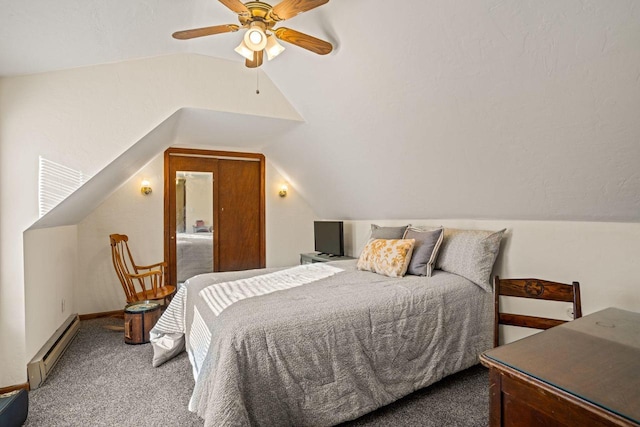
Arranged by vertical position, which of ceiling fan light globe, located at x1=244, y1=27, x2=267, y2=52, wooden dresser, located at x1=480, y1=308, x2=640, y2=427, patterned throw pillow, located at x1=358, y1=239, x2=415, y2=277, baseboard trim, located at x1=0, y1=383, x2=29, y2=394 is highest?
ceiling fan light globe, located at x1=244, y1=27, x2=267, y2=52

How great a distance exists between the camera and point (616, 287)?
6.93ft

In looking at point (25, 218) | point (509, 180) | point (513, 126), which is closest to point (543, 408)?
point (513, 126)

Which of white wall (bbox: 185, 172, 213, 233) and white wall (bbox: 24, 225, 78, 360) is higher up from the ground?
white wall (bbox: 185, 172, 213, 233)

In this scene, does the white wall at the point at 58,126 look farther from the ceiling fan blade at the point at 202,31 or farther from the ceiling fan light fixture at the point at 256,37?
the ceiling fan light fixture at the point at 256,37

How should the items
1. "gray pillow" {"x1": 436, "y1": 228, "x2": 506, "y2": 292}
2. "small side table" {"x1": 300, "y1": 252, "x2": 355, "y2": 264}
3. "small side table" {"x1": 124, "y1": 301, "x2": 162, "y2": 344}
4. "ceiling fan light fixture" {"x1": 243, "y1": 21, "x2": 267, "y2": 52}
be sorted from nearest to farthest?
"ceiling fan light fixture" {"x1": 243, "y1": 21, "x2": 267, "y2": 52}, "gray pillow" {"x1": 436, "y1": 228, "x2": 506, "y2": 292}, "small side table" {"x1": 124, "y1": 301, "x2": 162, "y2": 344}, "small side table" {"x1": 300, "y1": 252, "x2": 355, "y2": 264}

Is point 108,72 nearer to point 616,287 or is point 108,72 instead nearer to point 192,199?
point 192,199

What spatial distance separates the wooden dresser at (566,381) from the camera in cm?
84

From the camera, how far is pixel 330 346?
1.82 meters

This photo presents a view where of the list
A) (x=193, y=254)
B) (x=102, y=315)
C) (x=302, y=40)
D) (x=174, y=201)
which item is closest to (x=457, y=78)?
(x=302, y=40)

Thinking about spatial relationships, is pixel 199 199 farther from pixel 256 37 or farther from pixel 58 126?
pixel 256 37

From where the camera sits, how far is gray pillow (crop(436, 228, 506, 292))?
258cm

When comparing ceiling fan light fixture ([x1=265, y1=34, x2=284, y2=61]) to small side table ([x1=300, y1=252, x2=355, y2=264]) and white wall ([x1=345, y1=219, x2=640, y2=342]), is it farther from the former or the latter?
small side table ([x1=300, y1=252, x2=355, y2=264])

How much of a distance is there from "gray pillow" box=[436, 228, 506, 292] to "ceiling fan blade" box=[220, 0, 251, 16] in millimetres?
2309

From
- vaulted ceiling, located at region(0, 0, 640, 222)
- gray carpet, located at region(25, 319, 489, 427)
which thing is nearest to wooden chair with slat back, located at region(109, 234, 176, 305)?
gray carpet, located at region(25, 319, 489, 427)
